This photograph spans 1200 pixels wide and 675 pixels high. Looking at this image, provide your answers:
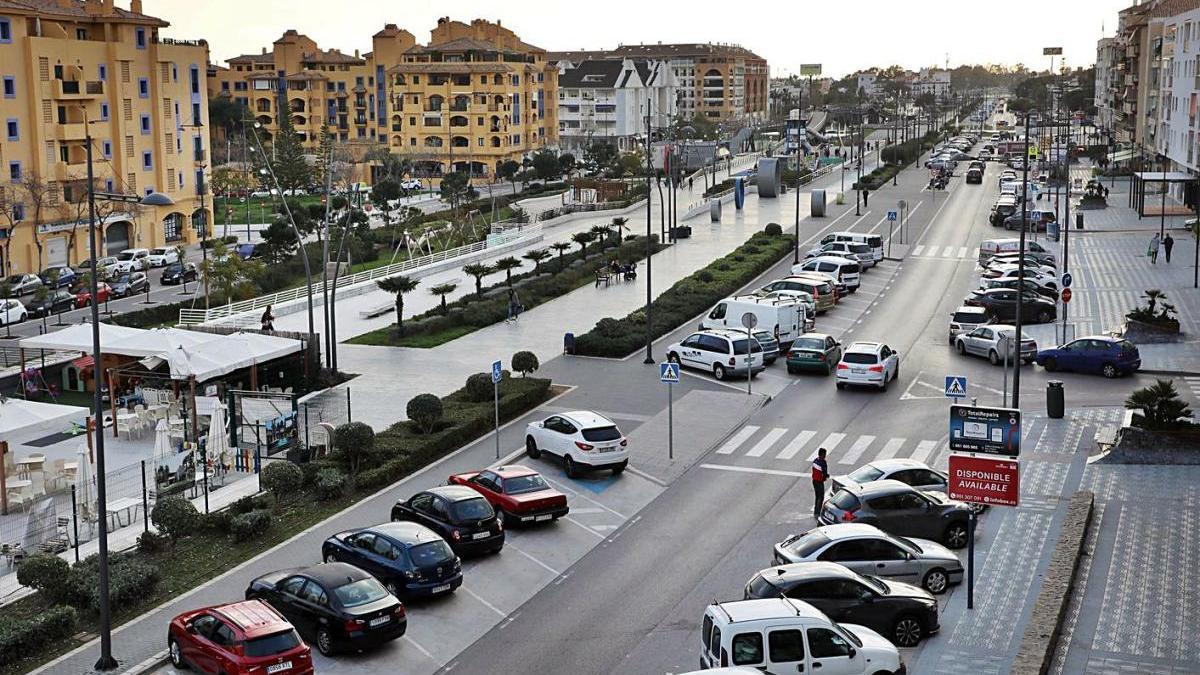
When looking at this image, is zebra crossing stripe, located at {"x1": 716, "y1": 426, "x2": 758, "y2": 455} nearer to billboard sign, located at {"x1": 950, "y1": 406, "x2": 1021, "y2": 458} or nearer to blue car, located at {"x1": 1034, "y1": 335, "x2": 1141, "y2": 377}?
billboard sign, located at {"x1": 950, "y1": 406, "x2": 1021, "y2": 458}

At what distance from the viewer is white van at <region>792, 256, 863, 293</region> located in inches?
2063

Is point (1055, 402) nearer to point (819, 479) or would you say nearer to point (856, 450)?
point (856, 450)

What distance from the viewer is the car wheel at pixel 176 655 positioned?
1858 centimetres

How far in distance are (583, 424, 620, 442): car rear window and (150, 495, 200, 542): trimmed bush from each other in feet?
27.5

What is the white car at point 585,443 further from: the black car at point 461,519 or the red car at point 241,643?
the red car at point 241,643

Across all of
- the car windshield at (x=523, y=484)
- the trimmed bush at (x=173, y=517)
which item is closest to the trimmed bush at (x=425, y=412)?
the car windshield at (x=523, y=484)

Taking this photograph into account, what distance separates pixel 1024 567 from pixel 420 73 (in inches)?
4445

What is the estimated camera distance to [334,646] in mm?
18969

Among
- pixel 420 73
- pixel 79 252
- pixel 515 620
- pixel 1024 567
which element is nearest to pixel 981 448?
pixel 1024 567

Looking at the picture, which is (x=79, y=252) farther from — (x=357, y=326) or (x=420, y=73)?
(x=420, y=73)

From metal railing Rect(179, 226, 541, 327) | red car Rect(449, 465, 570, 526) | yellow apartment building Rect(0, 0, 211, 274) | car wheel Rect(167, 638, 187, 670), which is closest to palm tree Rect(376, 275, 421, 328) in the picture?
metal railing Rect(179, 226, 541, 327)

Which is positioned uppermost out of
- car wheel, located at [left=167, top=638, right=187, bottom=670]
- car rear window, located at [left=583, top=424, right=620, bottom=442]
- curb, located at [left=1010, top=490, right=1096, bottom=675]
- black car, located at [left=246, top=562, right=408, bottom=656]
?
car rear window, located at [left=583, top=424, right=620, bottom=442]

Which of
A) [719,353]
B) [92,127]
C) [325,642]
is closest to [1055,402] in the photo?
[719,353]

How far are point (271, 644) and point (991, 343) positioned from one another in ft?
89.4
